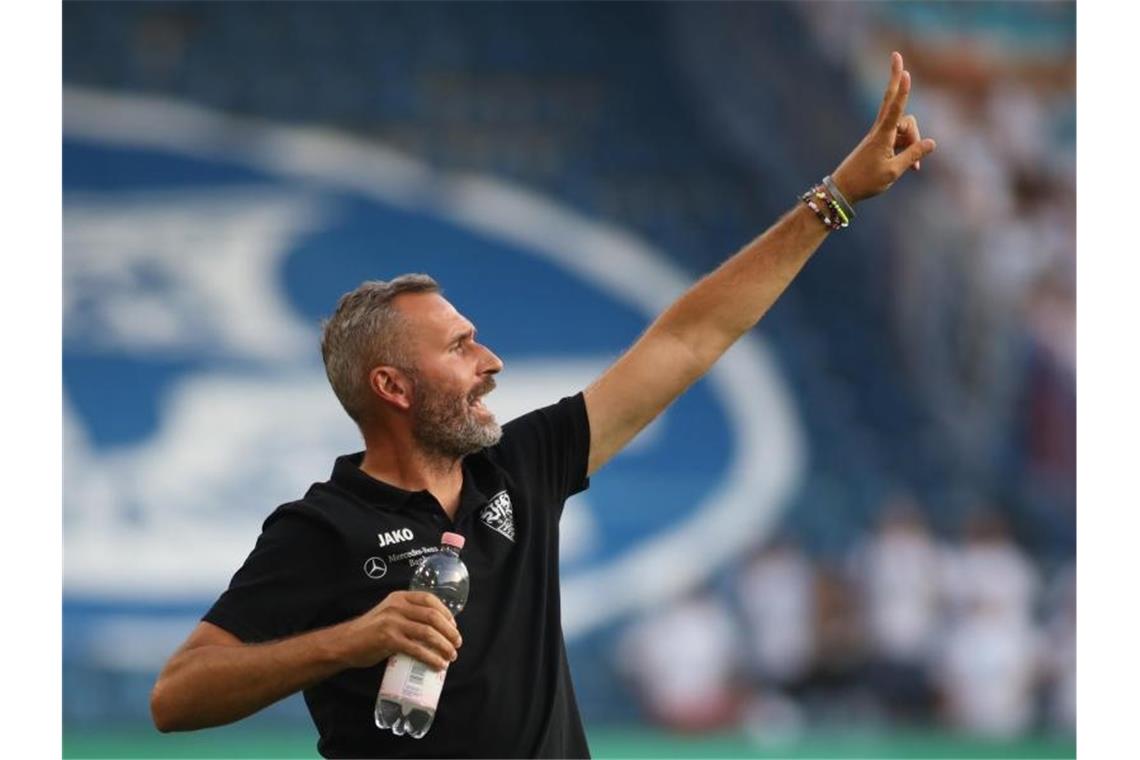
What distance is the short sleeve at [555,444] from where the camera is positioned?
3475 mm

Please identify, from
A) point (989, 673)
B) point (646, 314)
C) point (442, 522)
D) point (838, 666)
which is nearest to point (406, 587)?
point (442, 522)

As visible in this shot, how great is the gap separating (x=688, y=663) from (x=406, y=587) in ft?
25.4

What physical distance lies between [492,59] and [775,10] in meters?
1.91

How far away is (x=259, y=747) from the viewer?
9836mm

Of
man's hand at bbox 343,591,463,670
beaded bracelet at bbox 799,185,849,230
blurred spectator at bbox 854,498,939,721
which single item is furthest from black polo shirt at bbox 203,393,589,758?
blurred spectator at bbox 854,498,939,721

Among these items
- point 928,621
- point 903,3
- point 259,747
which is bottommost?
point 259,747

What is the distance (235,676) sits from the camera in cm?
296

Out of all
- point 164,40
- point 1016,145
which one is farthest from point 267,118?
point 1016,145

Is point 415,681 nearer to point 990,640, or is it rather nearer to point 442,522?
point 442,522

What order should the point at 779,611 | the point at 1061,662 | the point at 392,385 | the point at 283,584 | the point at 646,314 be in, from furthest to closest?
the point at 646,314
the point at 779,611
the point at 1061,662
the point at 392,385
the point at 283,584

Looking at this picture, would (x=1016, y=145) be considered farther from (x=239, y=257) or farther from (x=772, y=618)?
(x=239, y=257)

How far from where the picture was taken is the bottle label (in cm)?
283

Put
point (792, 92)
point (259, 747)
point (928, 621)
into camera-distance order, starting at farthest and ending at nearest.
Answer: point (792, 92)
point (928, 621)
point (259, 747)

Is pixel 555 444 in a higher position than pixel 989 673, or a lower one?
lower
